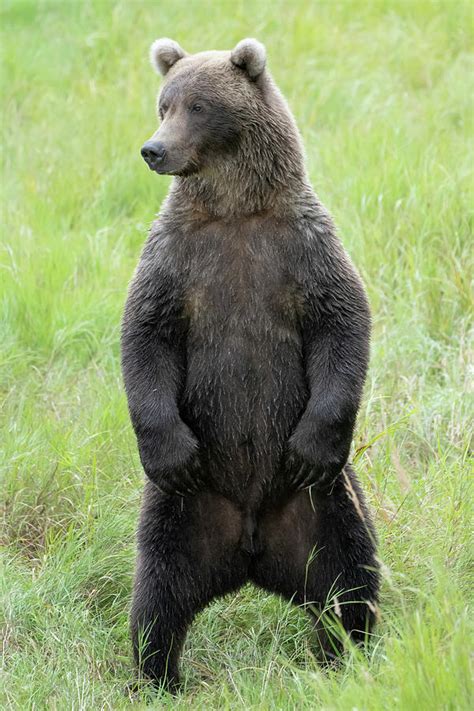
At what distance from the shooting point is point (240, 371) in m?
4.67

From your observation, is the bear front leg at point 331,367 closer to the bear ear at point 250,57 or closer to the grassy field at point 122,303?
the grassy field at point 122,303

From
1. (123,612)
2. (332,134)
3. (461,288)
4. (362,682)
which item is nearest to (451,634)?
(362,682)

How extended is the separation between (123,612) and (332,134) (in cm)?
430

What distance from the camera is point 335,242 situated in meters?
4.67

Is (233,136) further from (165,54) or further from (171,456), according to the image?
(171,456)

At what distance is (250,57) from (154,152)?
1.74 ft

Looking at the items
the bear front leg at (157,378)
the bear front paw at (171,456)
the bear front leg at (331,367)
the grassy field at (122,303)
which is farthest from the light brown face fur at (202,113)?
the grassy field at (122,303)

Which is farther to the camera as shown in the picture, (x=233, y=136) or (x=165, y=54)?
(x=165, y=54)

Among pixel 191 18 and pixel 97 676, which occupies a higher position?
pixel 191 18

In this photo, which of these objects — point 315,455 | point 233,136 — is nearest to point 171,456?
point 315,455

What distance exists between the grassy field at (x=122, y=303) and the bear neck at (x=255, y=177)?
1.07 m

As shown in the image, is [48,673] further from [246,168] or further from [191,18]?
[191,18]

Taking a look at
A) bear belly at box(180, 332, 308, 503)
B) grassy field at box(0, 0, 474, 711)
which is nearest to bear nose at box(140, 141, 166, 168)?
bear belly at box(180, 332, 308, 503)

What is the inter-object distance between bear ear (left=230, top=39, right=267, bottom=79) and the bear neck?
17 cm
